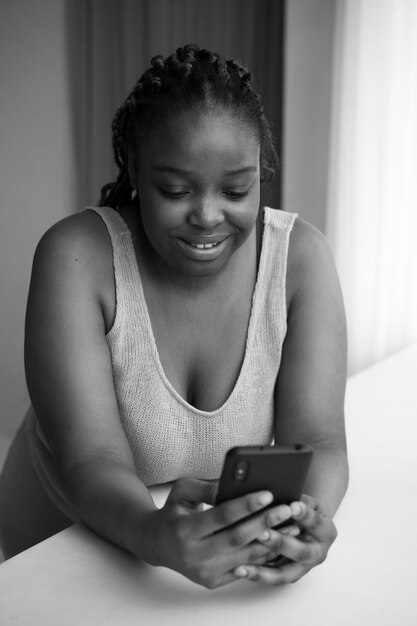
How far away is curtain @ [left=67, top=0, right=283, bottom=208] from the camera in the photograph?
2.99 metres

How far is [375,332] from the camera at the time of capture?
108 inches

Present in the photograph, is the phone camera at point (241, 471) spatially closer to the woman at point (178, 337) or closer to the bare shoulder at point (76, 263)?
the woman at point (178, 337)

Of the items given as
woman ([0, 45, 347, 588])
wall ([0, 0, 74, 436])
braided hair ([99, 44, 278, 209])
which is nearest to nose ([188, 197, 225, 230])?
woman ([0, 45, 347, 588])

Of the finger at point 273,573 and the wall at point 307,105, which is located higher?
the wall at point 307,105

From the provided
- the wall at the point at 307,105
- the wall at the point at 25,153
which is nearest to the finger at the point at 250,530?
the wall at the point at 307,105

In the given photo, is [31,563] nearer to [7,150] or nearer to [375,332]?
[375,332]

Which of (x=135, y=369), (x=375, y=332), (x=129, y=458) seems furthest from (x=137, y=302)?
(x=375, y=332)

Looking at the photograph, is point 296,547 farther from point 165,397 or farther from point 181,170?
point 181,170

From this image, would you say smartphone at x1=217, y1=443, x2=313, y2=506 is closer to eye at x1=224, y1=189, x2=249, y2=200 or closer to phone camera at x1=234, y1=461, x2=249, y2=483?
phone camera at x1=234, y1=461, x2=249, y2=483

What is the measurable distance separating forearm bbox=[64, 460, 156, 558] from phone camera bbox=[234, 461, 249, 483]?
0.50ft

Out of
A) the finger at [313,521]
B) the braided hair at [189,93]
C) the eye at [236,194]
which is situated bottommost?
the finger at [313,521]

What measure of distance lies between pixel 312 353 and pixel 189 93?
435 mm

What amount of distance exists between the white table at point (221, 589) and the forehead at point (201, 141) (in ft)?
1.65

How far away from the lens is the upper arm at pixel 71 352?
1136 millimetres
